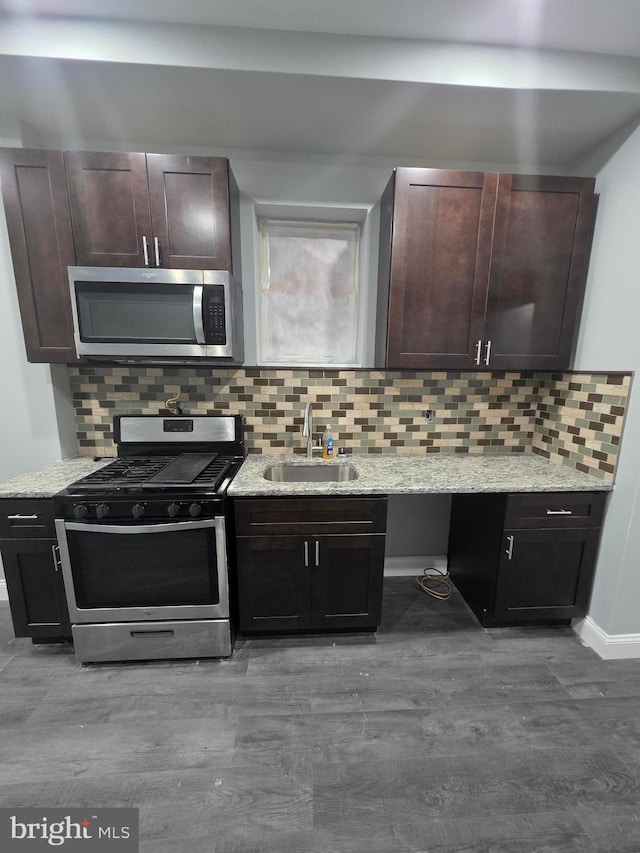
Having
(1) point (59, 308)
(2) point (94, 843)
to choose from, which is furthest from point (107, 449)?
(2) point (94, 843)

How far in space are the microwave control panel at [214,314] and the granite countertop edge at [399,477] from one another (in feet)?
2.45

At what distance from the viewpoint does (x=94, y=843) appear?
1.08m

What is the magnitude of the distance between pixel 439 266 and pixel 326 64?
0.97 meters

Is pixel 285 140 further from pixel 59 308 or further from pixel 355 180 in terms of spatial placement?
pixel 59 308

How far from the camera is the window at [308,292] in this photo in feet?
7.23

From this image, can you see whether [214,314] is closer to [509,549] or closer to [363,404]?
[363,404]

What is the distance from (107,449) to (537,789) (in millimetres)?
2631

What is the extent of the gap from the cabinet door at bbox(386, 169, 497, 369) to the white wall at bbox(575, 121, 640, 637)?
597mm

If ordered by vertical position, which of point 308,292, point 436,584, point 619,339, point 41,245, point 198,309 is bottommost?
point 436,584

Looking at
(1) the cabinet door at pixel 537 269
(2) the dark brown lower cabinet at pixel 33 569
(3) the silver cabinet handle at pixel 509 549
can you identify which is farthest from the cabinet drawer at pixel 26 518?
(1) the cabinet door at pixel 537 269

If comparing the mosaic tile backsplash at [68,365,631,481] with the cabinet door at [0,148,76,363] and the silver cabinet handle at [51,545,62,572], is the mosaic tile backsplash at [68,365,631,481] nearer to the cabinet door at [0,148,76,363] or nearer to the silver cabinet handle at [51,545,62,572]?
the cabinet door at [0,148,76,363]

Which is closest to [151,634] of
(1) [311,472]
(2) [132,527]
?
(2) [132,527]

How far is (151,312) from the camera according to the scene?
5.58 feet

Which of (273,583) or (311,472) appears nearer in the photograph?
(273,583)
